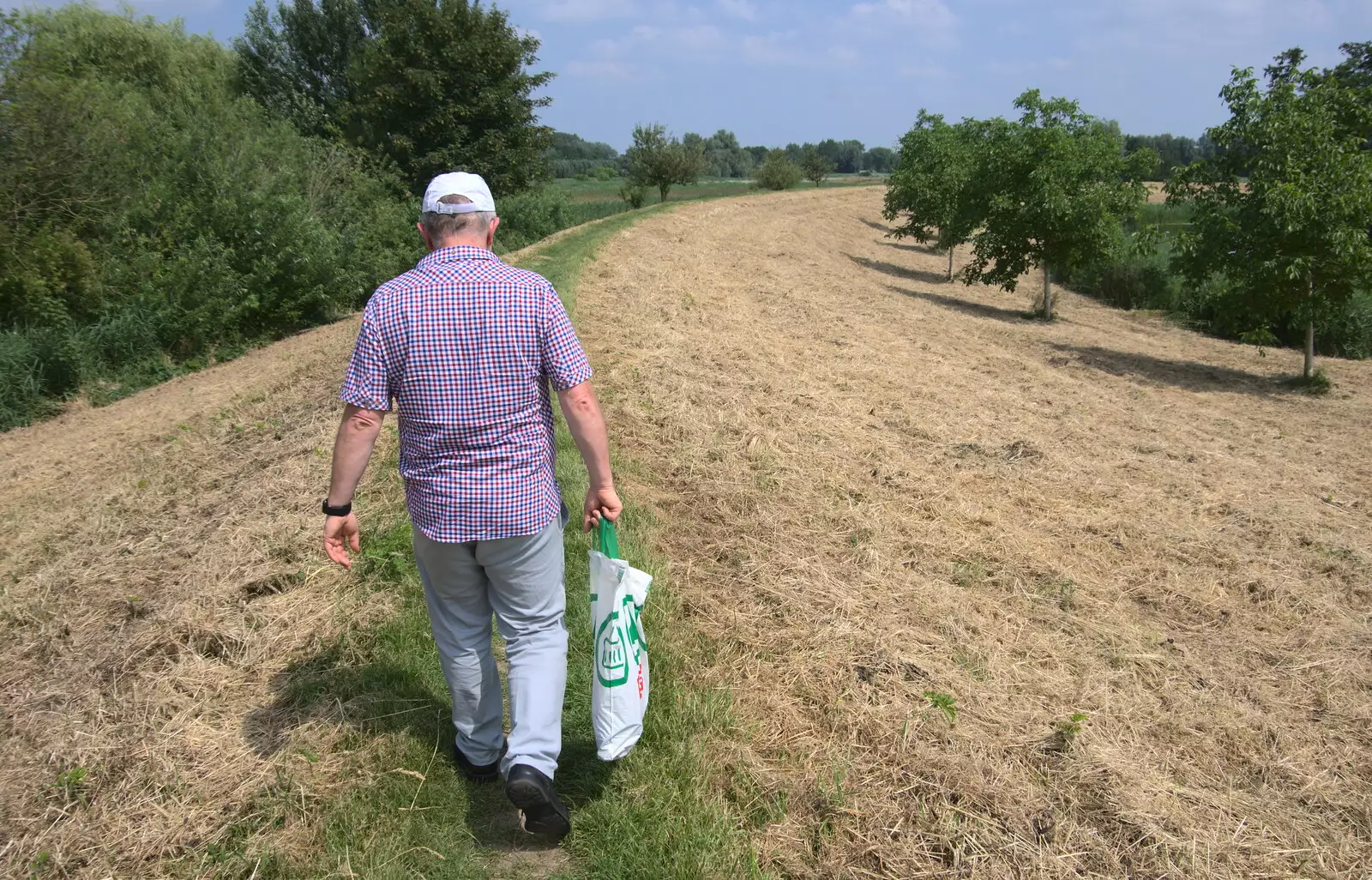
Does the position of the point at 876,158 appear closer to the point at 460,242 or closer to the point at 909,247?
the point at 909,247

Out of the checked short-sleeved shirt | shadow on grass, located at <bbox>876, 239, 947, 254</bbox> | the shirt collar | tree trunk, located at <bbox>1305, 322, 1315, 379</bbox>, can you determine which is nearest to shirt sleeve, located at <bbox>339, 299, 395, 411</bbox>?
the checked short-sleeved shirt

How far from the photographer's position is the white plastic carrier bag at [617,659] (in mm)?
2863

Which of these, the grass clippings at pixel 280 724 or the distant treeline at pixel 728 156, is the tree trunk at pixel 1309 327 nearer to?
the grass clippings at pixel 280 724

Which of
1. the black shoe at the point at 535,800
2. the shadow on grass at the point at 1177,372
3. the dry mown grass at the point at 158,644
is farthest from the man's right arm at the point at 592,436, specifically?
the shadow on grass at the point at 1177,372

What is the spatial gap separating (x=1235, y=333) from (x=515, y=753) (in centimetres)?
2143

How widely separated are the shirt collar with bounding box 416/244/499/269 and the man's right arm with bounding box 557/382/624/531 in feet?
1.70

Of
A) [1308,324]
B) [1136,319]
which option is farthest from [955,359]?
[1136,319]

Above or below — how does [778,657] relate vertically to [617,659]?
below

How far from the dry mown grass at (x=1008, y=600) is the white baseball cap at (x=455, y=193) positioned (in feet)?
7.42

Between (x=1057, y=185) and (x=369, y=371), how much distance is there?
1805 centimetres

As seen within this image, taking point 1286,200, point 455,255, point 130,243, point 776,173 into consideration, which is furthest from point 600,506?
point 776,173

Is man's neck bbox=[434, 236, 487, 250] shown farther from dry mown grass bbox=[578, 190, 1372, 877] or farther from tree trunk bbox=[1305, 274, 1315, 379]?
tree trunk bbox=[1305, 274, 1315, 379]

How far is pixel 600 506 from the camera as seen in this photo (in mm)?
2918

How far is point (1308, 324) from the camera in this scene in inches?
508
